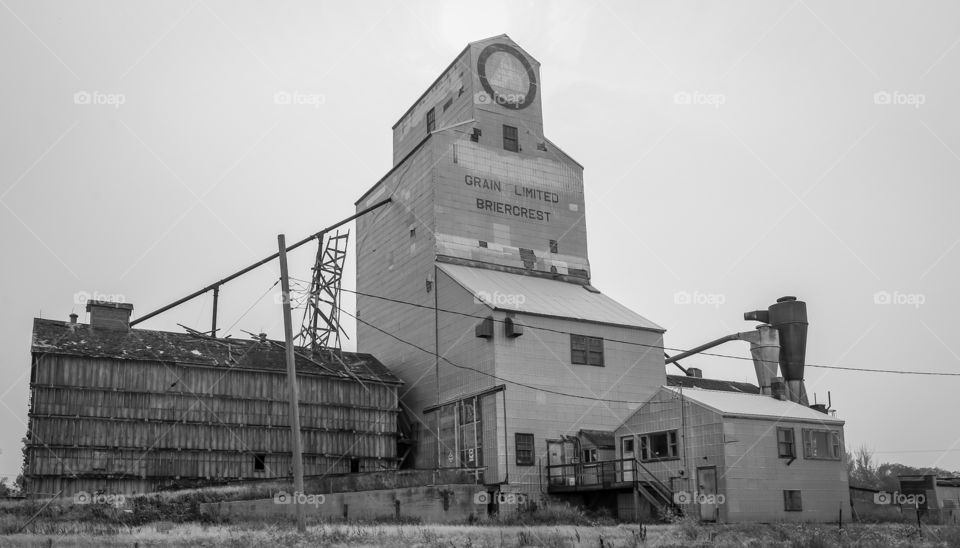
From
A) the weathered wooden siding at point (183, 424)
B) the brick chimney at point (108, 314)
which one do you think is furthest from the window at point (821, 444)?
the brick chimney at point (108, 314)

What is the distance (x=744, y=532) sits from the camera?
28625 millimetres

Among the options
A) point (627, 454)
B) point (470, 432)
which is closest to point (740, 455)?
point (627, 454)

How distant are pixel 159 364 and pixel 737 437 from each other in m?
24.0

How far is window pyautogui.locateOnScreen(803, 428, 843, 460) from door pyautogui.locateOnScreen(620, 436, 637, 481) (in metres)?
6.80

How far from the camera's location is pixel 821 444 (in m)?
37.4

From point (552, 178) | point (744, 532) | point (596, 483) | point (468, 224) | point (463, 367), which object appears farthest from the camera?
point (552, 178)

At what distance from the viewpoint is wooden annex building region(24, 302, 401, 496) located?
36.8 metres

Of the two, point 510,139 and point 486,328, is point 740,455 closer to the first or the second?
point 486,328

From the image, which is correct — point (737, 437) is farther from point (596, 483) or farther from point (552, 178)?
point (552, 178)

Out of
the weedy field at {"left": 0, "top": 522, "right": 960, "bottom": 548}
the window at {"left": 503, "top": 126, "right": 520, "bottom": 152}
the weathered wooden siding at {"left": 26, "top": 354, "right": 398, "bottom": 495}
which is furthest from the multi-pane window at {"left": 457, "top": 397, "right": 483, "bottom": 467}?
the window at {"left": 503, "top": 126, "right": 520, "bottom": 152}

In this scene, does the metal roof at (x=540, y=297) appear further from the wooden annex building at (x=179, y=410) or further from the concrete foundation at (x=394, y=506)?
the concrete foundation at (x=394, y=506)

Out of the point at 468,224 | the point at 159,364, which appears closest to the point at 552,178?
the point at 468,224

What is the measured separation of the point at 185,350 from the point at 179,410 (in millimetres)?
3067

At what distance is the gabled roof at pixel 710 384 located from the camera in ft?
180
